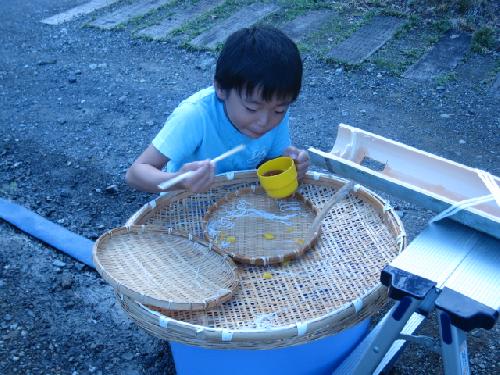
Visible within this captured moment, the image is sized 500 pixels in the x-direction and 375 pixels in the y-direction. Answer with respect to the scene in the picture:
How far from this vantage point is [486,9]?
369cm

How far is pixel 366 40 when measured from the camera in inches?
138

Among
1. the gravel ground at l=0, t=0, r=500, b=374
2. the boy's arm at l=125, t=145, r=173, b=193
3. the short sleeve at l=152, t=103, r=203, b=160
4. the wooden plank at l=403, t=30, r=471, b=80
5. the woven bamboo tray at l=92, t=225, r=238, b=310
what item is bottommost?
the gravel ground at l=0, t=0, r=500, b=374

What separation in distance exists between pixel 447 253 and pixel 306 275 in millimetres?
462

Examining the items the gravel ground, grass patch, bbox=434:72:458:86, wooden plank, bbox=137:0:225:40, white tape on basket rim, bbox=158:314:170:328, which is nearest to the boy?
white tape on basket rim, bbox=158:314:170:328

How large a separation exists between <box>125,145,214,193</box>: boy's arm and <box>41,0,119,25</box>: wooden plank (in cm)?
287

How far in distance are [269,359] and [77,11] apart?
363cm

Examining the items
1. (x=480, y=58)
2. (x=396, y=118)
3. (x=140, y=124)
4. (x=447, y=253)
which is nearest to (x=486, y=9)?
(x=480, y=58)

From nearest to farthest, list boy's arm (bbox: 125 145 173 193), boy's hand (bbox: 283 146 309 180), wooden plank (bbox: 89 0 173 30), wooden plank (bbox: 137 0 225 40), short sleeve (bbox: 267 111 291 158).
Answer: boy's arm (bbox: 125 145 173 193), boy's hand (bbox: 283 146 309 180), short sleeve (bbox: 267 111 291 158), wooden plank (bbox: 137 0 225 40), wooden plank (bbox: 89 0 173 30)

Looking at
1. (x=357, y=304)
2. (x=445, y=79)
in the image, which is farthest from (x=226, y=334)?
(x=445, y=79)

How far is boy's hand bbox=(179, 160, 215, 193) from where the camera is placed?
147 centimetres

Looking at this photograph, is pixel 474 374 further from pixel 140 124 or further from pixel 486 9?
pixel 486 9

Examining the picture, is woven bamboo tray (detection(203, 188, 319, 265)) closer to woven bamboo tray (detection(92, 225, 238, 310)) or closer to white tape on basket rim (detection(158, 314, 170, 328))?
woven bamboo tray (detection(92, 225, 238, 310))

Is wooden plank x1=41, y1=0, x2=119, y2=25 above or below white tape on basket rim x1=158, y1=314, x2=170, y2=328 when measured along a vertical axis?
below

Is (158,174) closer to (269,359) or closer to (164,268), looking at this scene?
(164,268)
